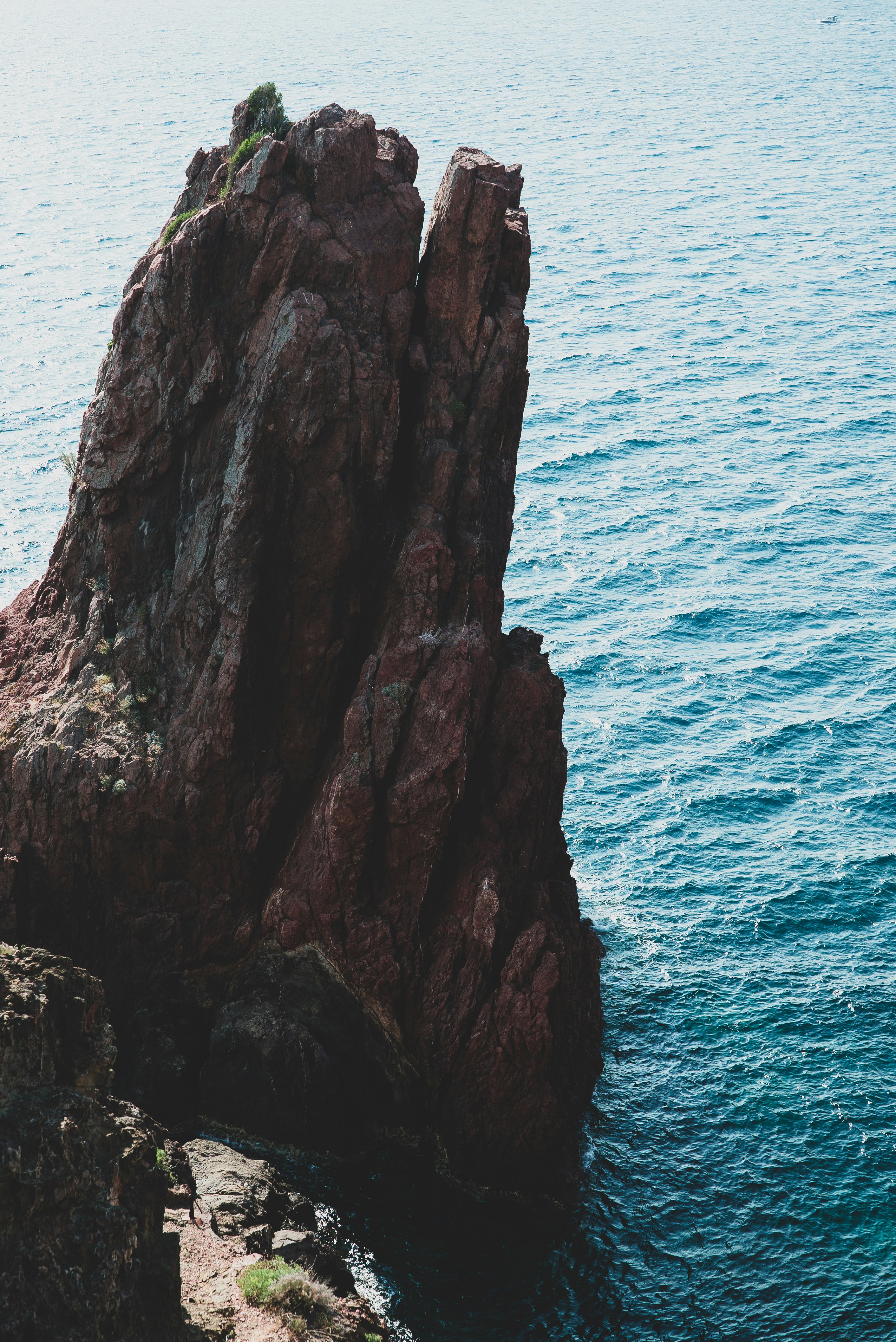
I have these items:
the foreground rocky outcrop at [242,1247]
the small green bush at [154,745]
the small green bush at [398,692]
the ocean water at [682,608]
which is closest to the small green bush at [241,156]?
the small green bush at [398,692]

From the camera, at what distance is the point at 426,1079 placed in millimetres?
39562

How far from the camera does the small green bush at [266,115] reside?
41.7m

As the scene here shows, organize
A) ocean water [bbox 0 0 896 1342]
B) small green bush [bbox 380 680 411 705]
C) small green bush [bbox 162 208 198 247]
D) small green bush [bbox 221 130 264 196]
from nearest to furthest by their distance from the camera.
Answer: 1. ocean water [bbox 0 0 896 1342]
2. small green bush [bbox 380 680 411 705]
3. small green bush [bbox 221 130 264 196]
4. small green bush [bbox 162 208 198 247]

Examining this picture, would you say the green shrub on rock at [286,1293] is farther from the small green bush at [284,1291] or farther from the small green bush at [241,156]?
the small green bush at [241,156]

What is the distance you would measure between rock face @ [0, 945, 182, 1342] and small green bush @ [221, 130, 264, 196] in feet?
83.2

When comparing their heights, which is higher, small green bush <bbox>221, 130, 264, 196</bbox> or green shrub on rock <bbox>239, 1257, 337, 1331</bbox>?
small green bush <bbox>221, 130, 264, 196</bbox>

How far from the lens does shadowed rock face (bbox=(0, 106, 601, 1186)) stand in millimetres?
39031

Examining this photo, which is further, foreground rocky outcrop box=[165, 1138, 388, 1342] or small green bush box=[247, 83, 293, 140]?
small green bush box=[247, 83, 293, 140]

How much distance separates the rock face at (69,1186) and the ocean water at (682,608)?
416 inches

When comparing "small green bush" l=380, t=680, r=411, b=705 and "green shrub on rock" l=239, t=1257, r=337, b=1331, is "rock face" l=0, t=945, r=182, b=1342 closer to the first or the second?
"green shrub on rock" l=239, t=1257, r=337, b=1331

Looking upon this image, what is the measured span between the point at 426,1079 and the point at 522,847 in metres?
7.71

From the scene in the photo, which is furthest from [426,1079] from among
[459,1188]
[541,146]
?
[541,146]

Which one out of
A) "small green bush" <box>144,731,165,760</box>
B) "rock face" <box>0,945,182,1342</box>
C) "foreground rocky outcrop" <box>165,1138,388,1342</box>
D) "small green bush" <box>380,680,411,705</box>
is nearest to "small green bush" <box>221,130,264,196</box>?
"small green bush" <box>380,680,411,705</box>

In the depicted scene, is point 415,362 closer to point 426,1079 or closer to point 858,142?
point 426,1079
